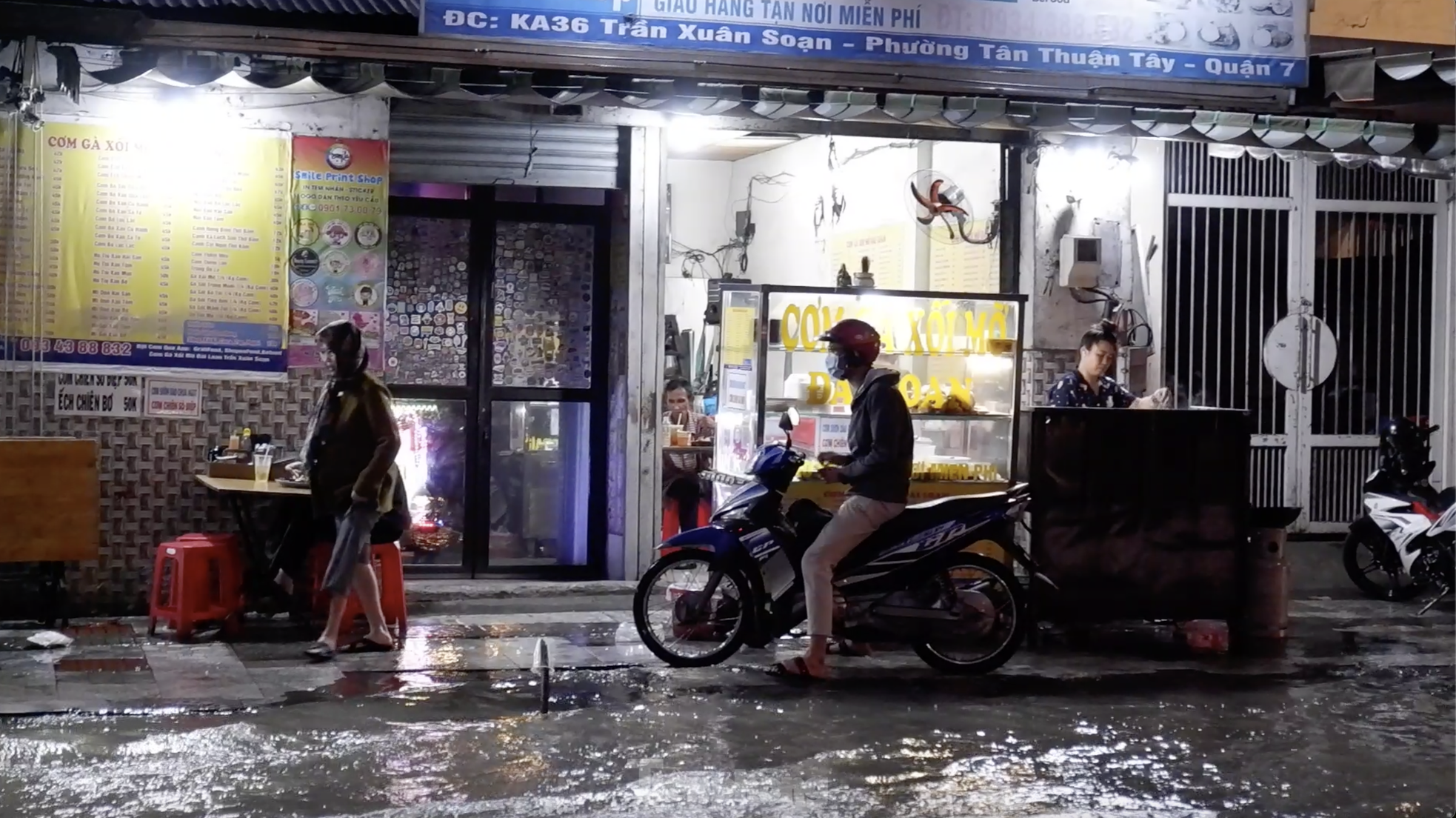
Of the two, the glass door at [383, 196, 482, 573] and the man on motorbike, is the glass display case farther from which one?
the glass door at [383, 196, 482, 573]

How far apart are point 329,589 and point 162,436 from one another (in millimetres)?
2109

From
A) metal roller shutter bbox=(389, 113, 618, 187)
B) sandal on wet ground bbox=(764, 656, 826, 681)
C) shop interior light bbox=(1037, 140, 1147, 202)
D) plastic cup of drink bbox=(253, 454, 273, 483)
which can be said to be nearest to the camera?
sandal on wet ground bbox=(764, 656, 826, 681)

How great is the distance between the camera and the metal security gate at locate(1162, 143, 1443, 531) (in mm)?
13008

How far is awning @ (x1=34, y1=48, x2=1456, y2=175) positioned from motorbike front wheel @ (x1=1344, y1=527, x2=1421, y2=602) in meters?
2.95

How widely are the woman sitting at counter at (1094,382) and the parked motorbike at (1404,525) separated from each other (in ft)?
8.20

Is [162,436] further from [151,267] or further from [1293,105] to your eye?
[1293,105]

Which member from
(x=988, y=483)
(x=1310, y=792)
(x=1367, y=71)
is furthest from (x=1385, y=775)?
(x=1367, y=71)

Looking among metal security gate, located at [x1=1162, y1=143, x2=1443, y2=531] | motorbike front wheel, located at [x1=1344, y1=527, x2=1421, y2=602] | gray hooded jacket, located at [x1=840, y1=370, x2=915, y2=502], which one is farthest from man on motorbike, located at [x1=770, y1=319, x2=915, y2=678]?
motorbike front wheel, located at [x1=1344, y1=527, x2=1421, y2=602]

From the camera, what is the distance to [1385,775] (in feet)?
23.5

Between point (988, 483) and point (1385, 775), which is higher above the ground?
point (988, 483)

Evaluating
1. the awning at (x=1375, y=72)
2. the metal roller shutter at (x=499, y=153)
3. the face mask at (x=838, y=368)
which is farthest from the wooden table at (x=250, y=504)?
the awning at (x=1375, y=72)

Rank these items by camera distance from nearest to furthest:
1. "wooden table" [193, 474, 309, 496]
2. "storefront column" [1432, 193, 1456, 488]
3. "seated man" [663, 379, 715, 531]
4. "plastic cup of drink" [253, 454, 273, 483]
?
1. "wooden table" [193, 474, 309, 496]
2. "plastic cup of drink" [253, 454, 273, 483]
3. "seated man" [663, 379, 715, 531]
4. "storefront column" [1432, 193, 1456, 488]

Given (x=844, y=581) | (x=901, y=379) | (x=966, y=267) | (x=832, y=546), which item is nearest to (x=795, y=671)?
(x=844, y=581)

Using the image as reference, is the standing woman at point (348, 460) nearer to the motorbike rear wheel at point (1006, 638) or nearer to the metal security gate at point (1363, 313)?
the motorbike rear wheel at point (1006, 638)
